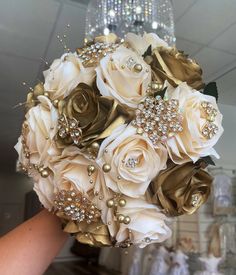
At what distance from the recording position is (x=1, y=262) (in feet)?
1.09

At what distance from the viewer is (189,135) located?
1.00 feet

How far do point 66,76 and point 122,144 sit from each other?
0.10 m

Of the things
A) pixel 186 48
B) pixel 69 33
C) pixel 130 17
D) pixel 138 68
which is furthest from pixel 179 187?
pixel 186 48

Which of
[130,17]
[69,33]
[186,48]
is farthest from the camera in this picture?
[186,48]

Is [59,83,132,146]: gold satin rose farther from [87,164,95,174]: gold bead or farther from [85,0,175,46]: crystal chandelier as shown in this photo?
[85,0,175,46]: crystal chandelier

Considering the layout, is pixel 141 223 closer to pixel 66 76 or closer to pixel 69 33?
pixel 66 76

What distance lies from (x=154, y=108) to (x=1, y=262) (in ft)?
0.76

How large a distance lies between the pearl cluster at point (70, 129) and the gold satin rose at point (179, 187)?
0.09 m

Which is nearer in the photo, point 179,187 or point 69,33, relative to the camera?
point 179,187

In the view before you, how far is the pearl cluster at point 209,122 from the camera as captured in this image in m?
0.31

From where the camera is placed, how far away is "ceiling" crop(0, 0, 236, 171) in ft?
3.57

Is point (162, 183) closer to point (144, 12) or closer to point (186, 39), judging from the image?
point (144, 12)

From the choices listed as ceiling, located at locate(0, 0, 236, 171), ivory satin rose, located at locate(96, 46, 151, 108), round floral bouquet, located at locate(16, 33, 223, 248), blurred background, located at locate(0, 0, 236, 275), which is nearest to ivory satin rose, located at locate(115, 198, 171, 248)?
round floral bouquet, located at locate(16, 33, 223, 248)

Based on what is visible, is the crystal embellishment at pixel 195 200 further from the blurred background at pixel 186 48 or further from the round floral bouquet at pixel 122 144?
the blurred background at pixel 186 48
